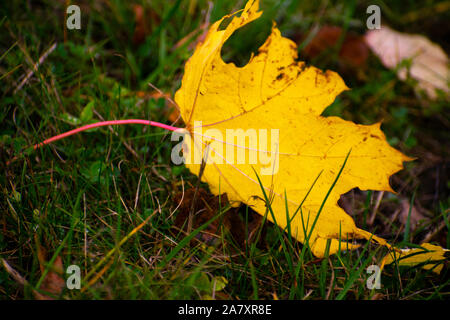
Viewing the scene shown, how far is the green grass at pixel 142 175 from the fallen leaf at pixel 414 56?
0.19ft

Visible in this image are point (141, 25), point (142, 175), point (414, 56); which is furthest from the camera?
point (414, 56)

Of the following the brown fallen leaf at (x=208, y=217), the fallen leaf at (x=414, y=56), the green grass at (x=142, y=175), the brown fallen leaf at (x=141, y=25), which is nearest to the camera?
the green grass at (x=142, y=175)

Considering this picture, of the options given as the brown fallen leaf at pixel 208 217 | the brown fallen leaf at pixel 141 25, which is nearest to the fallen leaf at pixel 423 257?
the brown fallen leaf at pixel 208 217

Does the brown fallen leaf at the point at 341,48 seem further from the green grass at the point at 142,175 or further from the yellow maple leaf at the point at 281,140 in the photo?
the yellow maple leaf at the point at 281,140

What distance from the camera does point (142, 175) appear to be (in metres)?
1.07

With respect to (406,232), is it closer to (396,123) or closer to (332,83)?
(332,83)

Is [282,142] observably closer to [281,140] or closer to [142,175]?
[281,140]

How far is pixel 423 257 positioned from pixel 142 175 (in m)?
0.82

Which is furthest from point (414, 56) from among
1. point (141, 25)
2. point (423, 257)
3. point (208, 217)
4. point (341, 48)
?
point (208, 217)

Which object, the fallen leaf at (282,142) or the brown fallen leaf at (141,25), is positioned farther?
the brown fallen leaf at (141,25)

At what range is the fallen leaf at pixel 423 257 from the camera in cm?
91

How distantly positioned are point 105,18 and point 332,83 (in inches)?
48.2

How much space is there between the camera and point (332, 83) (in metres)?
0.92
